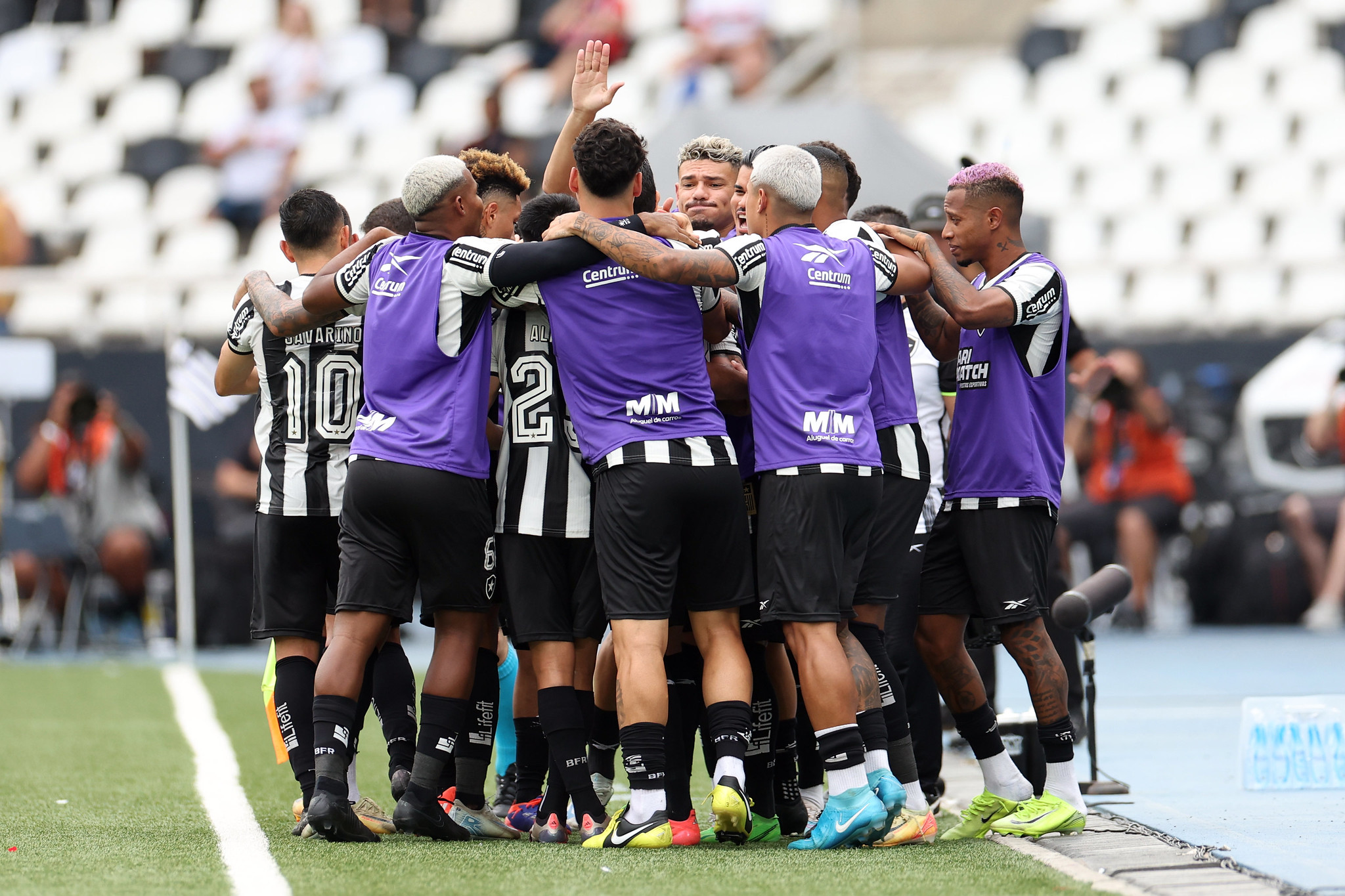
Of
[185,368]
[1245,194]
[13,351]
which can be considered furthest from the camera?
[1245,194]

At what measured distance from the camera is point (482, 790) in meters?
5.52

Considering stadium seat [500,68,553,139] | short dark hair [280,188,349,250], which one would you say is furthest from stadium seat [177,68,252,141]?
short dark hair [280,188,349,250]

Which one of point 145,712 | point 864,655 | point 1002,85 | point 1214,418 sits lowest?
point 145,712

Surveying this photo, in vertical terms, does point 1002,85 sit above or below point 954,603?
above

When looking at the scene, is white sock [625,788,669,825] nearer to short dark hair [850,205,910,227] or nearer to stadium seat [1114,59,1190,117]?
short dark hair [850,205,910,227]

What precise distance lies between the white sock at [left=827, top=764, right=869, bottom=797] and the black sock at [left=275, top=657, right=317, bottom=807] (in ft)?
5.66

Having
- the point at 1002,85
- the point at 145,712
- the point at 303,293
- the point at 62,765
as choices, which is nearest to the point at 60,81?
the point at 1002,85

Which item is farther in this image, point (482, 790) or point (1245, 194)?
point (1245, 194)

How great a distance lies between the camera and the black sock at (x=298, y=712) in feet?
18.0

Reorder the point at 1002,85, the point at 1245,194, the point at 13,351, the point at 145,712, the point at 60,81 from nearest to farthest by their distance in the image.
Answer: the point at 145,712
the point at 13,351
the point at 1245,194
the point at 1002,85
the point at 60,81

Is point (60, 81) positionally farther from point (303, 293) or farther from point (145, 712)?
point (303, 293)

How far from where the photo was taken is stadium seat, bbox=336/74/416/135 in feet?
64.2

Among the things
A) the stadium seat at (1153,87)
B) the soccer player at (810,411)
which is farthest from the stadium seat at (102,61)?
the soccer player at (810,411)

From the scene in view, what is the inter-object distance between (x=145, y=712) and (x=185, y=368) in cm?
237
